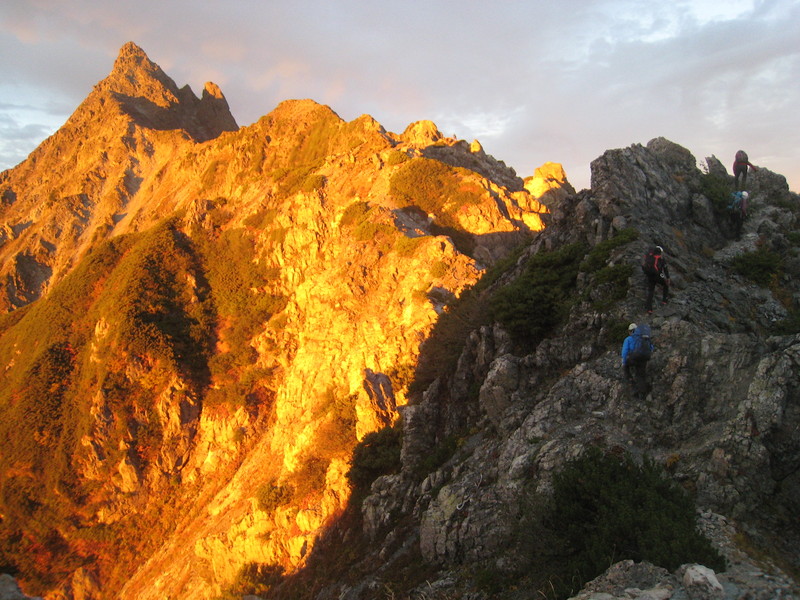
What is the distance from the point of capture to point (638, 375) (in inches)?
383

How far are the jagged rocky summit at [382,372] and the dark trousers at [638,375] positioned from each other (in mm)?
217

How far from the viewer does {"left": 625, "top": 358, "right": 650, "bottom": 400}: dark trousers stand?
31.7ft

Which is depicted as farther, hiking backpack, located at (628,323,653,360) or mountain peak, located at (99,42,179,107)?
mountain peak, located at (99,42,179,107)

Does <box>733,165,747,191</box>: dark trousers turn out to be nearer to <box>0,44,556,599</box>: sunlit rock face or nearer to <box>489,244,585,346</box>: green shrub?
<box>489,244,585,346</box>: green shrub

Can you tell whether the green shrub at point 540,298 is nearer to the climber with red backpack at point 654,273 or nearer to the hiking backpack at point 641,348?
the climber with red backpack at point 654,273

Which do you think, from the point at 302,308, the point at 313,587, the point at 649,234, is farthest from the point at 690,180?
the point at 302,308

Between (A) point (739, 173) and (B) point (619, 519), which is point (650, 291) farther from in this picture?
(A) point (739, 173)

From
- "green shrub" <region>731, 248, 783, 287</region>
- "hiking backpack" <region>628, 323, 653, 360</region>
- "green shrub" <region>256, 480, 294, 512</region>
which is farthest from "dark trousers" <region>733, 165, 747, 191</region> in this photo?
"green shrub" <region>256, 480, 294, 512</region>

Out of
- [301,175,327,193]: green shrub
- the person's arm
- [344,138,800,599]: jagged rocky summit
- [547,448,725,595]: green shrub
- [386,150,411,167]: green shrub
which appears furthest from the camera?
[386,150,411,167]: green shrub

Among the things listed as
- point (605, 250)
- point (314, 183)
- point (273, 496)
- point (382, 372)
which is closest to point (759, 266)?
point (605, 250)

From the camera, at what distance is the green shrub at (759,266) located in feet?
43.5

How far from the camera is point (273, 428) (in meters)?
28.9

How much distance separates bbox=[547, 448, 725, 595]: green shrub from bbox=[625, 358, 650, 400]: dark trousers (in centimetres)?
212

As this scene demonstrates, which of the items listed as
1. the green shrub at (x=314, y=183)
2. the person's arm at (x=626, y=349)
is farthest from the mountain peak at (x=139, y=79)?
the person's arm at (x=626, y=349)
